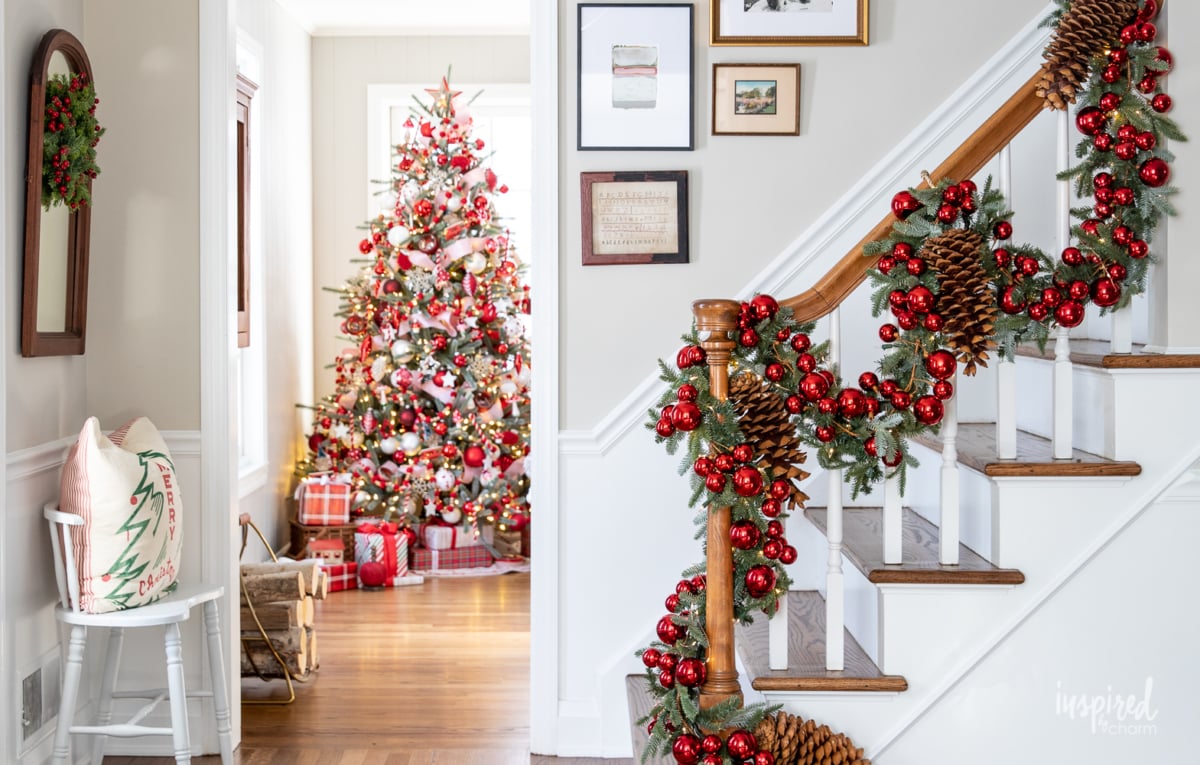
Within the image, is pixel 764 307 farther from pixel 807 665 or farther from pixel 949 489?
pixel 807 665

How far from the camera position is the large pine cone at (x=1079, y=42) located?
2289mm

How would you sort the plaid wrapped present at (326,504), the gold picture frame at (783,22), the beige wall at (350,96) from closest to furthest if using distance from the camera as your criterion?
1. the gold picture frame at (783,22)
2. the plaid wrapped present at (326,504)
3. the beige wall at (350,96)

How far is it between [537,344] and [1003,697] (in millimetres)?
1600

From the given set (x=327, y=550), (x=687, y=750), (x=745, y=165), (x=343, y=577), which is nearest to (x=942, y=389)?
(x=687, y=750)

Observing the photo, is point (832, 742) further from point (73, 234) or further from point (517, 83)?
point (517, 83)

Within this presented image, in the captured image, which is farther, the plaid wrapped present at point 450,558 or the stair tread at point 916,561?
the plaid wrapped present at point 450,558

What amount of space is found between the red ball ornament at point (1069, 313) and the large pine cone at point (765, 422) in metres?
0.62

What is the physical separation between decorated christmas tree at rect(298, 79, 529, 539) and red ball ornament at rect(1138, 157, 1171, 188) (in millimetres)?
3828

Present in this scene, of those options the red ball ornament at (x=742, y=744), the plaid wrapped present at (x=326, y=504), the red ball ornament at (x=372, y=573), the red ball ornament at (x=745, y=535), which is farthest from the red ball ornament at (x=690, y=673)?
the plaid wrapped present at (x=326, y=504)

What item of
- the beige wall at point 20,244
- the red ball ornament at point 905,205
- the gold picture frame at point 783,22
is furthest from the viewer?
the gold picture frame at point 783,22

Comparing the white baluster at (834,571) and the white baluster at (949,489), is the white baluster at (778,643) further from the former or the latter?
the white baluster at (949,489)

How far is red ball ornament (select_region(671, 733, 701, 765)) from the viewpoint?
2.16 metres

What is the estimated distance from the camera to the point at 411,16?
612 centimetres

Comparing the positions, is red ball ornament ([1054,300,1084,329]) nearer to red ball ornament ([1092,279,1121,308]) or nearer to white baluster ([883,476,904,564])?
red ball ornament ([1092,279,1121,308])
